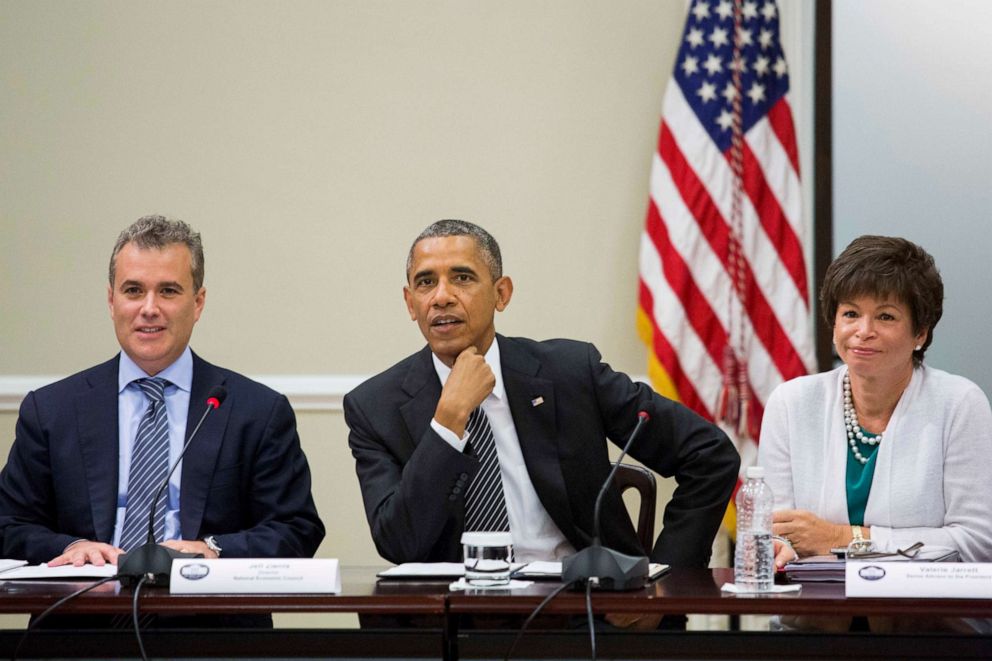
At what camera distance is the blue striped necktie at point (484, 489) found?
9.11 ft

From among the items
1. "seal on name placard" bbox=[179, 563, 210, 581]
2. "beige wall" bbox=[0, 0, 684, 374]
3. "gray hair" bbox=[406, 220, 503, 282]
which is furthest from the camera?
"beige wall" bbox=[0, 0, 684, 374]

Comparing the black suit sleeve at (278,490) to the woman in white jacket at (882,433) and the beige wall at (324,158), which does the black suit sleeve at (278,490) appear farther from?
the beige wall at (324,158)

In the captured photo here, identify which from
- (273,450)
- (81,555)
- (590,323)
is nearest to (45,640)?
(81,555)

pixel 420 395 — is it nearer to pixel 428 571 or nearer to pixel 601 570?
pixel 428 571

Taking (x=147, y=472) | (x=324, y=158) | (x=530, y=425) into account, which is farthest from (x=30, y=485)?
(x=324, y=158)

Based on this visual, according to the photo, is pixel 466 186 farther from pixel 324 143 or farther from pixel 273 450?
pixel 273 450

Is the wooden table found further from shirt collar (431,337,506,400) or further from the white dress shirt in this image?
shirt collar (431,337,506,400)

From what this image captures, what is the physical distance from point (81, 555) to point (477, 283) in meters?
1.08

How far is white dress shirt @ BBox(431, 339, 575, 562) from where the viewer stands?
2.83 m

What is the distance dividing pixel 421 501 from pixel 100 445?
827 millimetres

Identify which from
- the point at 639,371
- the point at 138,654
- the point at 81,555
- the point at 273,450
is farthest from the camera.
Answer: the point at 639,371

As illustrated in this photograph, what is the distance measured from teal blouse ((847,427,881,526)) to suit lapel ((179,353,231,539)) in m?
1.49

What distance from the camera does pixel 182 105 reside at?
187 inches

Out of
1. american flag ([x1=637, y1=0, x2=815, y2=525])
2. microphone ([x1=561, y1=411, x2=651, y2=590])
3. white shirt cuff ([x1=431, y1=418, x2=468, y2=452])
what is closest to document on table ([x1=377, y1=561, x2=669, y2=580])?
microphone ([x1=561, y1=411, x2=651, y2=590])
